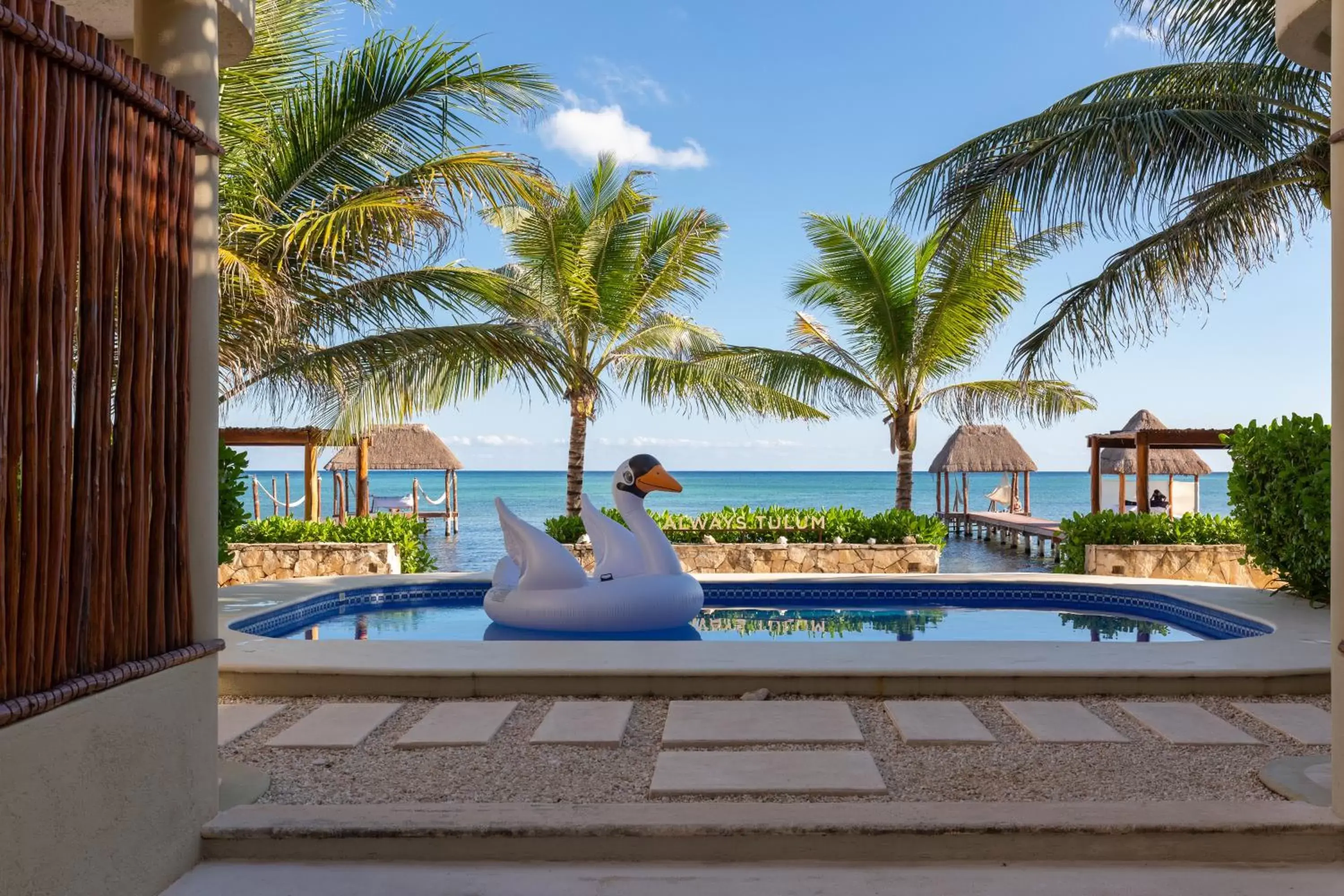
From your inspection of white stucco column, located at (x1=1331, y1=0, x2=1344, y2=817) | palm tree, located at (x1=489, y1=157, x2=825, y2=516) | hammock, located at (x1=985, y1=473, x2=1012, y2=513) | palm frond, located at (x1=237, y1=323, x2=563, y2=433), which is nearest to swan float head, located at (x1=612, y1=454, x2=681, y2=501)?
palm frond, located at (x1=237, y1=323, x2=563, y2=433)

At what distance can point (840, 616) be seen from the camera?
8031mm

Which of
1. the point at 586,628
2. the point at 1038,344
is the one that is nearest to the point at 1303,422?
the point at 1038,344

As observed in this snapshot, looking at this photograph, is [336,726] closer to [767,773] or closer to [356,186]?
[767,773]

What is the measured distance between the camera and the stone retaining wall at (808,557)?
11.6 meters

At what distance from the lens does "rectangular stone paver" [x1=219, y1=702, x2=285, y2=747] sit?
3877 mm

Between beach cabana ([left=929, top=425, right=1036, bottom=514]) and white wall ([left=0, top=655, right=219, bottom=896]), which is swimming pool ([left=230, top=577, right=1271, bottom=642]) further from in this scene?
beach cabana ([left=929, top=425, right=1036, bottom=514])

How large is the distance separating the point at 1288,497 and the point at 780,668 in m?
4.72

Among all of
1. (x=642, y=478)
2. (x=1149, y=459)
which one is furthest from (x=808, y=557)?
(x=1149, y=459)

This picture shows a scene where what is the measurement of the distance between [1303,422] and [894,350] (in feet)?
19.6

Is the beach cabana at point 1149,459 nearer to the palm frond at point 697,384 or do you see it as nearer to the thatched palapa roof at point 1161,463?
the thatched palapa roof at point 1161,463

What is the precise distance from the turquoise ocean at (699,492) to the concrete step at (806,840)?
71.7 ft

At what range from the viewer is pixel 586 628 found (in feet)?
20.1

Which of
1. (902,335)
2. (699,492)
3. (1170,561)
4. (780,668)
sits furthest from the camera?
(699,492)

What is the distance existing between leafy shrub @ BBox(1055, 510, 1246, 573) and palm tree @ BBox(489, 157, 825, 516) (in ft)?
13.1
